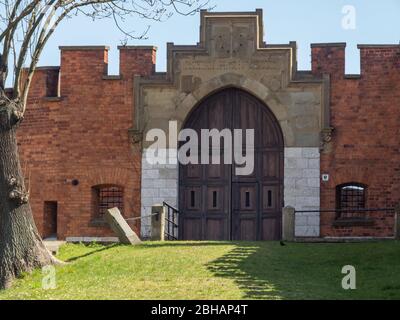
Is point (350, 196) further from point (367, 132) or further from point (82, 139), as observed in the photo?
point (82, 139)

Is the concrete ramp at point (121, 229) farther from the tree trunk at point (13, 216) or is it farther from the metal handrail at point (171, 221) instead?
the tree trunk at point (13, 216)

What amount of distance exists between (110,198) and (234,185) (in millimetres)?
3361

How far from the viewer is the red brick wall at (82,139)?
2498 cm

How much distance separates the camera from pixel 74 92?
25.3 meters

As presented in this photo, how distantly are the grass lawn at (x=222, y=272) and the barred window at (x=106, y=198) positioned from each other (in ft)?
11.4

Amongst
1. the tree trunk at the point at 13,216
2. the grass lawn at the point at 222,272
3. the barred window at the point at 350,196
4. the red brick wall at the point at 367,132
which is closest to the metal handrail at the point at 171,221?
the grass lawn at the point at 222,272

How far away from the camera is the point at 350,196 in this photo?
2472 cm

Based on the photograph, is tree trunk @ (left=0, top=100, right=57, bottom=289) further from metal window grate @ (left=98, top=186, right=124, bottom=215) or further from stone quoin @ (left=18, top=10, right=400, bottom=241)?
metal window grate @ (left=98, top=186, right=124, bottom=215)

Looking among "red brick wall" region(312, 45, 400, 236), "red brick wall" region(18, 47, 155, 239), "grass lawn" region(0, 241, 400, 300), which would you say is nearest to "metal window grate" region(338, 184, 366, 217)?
"red brick wall" region(312, 45, 400, 236)

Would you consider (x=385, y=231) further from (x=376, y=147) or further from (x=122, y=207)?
(x=122, y=207)

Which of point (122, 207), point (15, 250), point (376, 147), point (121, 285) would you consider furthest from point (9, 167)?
point (376, 147)
